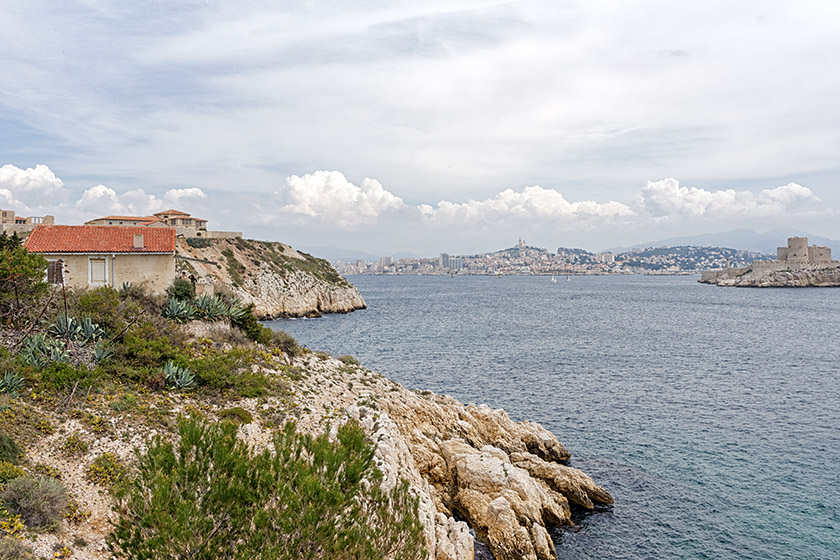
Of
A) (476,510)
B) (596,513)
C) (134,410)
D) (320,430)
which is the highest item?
(134,410)

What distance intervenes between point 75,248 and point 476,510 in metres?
18.9

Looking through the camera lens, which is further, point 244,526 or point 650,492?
point 650,492

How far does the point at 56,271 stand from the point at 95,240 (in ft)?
6.41

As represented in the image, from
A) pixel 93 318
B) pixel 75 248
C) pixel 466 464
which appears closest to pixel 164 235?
pixel 75 248

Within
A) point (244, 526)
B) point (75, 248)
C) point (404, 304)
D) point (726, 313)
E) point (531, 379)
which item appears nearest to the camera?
point (244, 526)

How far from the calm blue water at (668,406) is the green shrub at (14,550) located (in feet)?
44.5

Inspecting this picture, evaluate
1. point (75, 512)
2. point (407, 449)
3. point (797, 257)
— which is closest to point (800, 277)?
point (797, 257)

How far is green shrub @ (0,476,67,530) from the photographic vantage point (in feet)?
29.6

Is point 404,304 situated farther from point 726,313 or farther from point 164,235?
point 164,235

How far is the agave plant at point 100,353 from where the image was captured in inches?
608

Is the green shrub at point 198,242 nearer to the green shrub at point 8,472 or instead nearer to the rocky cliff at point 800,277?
the green shrub at point 8,472

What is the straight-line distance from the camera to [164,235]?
24.7 meters

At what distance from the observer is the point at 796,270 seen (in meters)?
149

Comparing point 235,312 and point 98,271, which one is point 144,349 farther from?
point 98,271
